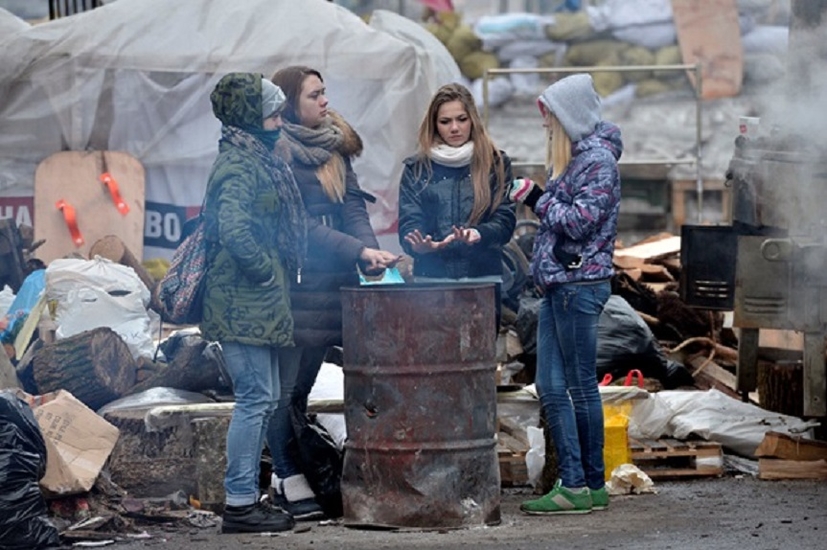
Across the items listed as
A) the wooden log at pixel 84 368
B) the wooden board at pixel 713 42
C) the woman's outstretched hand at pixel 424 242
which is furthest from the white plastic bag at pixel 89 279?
the wooden board at pixel 713 42

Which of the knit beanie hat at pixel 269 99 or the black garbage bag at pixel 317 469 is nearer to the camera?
the knit beanie hat at pixel 269 99

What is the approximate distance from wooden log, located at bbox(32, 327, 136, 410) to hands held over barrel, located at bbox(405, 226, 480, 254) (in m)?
1.89

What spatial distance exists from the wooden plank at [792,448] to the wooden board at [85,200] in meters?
4.90

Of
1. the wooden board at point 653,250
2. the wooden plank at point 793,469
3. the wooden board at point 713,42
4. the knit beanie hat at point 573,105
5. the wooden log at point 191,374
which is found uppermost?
the wooden board at point 713,42

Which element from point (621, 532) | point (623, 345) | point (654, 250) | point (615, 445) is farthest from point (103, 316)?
point (654, 250)

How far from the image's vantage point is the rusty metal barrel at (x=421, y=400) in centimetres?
712

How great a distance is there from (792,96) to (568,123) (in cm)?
216

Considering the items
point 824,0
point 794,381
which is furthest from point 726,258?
point 824,0

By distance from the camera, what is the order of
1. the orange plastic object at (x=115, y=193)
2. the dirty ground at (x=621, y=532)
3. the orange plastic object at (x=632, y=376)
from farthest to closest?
the orange plastic object at (x=115, y=193) → the orange plastic object at (x=632, y=376) → the dirty ground at (x=621, y=532)

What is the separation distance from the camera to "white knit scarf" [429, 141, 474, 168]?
7.72m

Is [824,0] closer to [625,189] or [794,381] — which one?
[794,381]

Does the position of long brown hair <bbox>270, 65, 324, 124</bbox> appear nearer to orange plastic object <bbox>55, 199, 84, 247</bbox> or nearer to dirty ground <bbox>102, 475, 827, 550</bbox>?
dirty ground <bbox>102, 475, 827, 550</bbox>

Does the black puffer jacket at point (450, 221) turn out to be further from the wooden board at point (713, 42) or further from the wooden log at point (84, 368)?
the wooden board at point (713, 42)

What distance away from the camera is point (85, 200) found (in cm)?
1186
